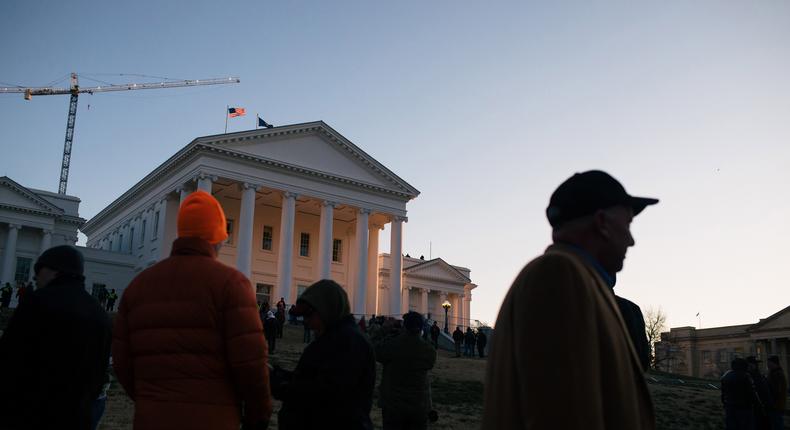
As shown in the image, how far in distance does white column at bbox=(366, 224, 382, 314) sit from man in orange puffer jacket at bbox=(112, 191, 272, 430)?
47.0 meters

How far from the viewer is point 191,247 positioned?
416 cm

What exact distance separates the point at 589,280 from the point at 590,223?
1.23ft

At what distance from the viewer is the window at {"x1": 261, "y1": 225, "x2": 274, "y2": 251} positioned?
169 feet

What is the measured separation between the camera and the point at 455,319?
6550cm

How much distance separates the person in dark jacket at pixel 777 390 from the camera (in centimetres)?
1203

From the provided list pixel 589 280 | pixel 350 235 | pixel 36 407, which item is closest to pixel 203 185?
pixel 350 235

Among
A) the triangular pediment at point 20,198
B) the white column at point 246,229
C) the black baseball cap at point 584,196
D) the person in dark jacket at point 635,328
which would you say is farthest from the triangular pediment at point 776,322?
the black baseball cap at point 584,196

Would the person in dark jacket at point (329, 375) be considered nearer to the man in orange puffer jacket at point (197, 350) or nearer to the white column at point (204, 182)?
the man in orange puffer jacket at point (197, 350)

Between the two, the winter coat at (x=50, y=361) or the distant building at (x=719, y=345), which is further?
the distant building at (x=719, y=345)

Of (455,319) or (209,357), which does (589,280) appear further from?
(455,319)

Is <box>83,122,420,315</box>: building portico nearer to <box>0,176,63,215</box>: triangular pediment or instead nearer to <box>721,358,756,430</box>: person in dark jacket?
<box>0,176,63,215</box>: triangular pediment

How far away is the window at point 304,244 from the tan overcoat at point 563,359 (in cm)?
5130

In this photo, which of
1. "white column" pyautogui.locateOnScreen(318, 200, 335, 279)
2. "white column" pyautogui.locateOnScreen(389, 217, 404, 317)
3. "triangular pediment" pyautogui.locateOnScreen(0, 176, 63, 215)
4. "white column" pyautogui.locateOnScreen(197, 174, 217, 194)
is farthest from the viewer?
"white column" pyautogui.locateOnScreen(389, 217, 404, 317)

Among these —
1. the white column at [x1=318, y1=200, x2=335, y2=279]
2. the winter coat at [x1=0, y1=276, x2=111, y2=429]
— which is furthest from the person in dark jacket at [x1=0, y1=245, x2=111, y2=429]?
the white column at [x1=318, y1=200, x2=335, y2=279]
